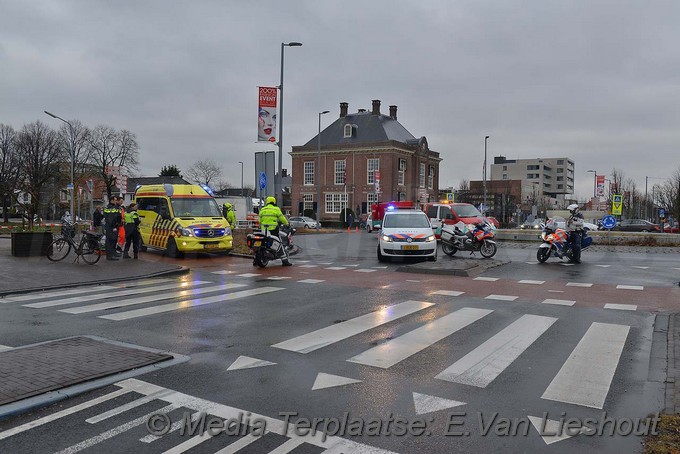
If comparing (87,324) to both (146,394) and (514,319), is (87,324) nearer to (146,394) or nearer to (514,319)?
(146,394)

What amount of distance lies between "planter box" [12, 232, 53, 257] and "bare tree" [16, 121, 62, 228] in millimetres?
47225

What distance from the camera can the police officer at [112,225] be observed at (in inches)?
609

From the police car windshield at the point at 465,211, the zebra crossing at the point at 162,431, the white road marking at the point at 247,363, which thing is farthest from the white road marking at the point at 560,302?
the police car windshield at the point at 465,211

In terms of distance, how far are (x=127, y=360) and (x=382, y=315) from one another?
155 inches

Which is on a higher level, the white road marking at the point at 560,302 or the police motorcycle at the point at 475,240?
the police motorcycle at the point at 475,240

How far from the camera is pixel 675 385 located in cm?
507

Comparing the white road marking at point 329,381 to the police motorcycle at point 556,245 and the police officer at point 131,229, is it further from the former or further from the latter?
the police motorcycle at point 556,245

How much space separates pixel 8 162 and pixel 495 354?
6840cm

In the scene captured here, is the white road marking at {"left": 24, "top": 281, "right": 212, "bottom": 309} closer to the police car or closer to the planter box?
the police car

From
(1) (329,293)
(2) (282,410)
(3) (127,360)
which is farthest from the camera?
(1) (329,293)

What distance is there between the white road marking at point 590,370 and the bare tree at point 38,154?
6193 cm

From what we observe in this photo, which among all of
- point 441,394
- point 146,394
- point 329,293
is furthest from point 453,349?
point 329,293

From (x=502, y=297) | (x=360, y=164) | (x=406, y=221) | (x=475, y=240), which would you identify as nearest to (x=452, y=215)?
(x=475, y=240)

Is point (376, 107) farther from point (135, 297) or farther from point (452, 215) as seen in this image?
point (135, 297)
